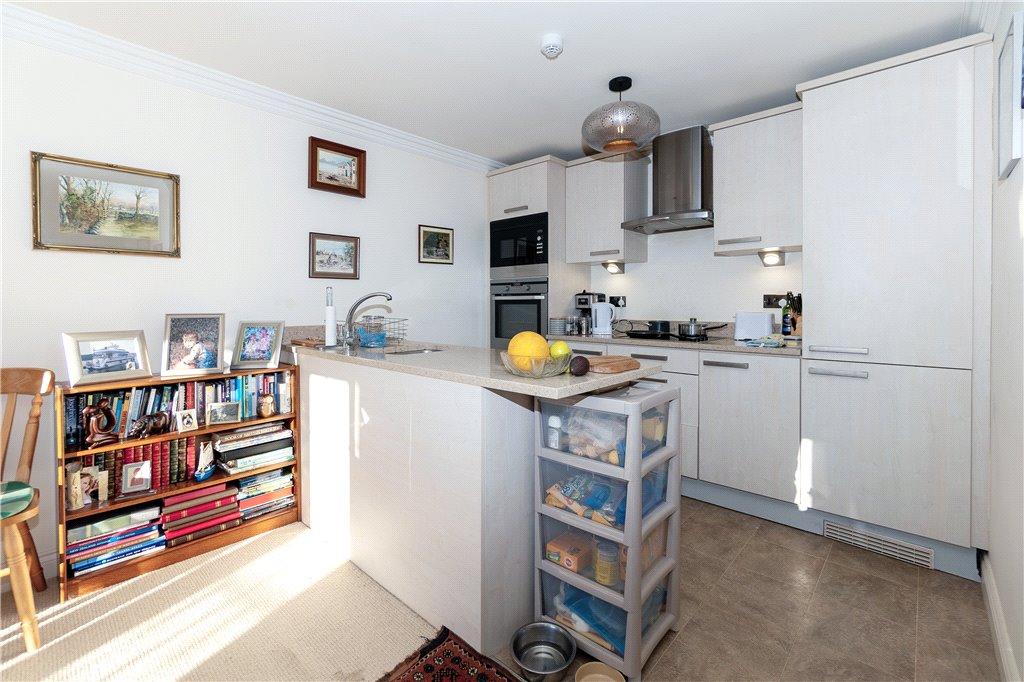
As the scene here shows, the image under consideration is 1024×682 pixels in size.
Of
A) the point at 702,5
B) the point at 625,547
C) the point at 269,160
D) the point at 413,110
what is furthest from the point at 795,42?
the point at 269,160

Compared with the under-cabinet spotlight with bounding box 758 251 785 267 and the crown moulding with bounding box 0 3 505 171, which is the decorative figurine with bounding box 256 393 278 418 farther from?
the under-cabinet spotlight with bounding box 758 251 785 267

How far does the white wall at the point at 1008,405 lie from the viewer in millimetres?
1502

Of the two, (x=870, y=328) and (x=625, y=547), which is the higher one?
(x=870, y=328)

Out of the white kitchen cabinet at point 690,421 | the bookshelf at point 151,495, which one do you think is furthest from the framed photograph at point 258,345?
the white kitchen cabinet at point 690,421

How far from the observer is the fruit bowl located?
4.92ft

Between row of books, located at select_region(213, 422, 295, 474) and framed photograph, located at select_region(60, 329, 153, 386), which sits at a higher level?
framed photograph, located at select_region(60, 329, 153, 386)

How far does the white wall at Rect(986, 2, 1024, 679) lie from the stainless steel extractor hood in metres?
1.43

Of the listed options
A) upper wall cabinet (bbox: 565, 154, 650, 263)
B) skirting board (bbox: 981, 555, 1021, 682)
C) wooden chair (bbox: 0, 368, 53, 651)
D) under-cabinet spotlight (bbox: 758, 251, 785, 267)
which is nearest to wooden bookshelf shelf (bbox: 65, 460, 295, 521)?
wooden chair (bbox: 0, 368, 53, 651)

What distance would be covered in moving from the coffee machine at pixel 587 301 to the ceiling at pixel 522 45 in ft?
4.84

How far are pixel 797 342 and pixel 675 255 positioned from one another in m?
1.16

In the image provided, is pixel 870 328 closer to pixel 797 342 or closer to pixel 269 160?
pixel 797 342

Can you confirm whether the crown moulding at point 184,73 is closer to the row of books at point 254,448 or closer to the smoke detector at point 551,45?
the smoke detector at point 551,45

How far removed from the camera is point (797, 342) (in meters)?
2.92

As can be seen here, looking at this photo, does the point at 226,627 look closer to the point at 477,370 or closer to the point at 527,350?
the point at 477,370
